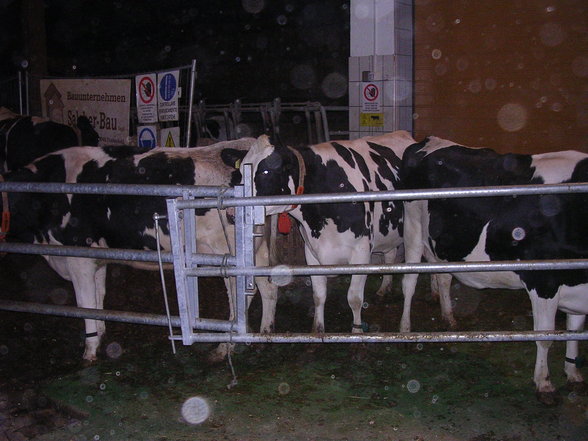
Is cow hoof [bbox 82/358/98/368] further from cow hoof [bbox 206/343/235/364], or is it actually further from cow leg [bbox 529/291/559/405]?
cow leg [bbox 529/291/559/405]

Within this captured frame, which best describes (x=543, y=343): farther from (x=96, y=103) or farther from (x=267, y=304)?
(x=96, y=103)

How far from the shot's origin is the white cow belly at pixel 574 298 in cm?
420

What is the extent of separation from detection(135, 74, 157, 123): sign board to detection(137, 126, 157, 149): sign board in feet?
0.32

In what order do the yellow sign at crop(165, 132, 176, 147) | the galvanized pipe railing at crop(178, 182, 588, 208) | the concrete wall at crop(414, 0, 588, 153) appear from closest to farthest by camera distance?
the galvanized pipe railing at crop(178, 182, 588, 208) < the concrete wall at crop(414, 0, 588, 153) < the yellow sign at crop(165, 132, 176, 147)

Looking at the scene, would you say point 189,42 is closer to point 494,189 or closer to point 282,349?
point 282,349

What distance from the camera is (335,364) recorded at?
4.93 metres

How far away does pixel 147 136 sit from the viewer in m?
8.03

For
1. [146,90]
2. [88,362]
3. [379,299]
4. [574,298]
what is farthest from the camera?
[146,90]

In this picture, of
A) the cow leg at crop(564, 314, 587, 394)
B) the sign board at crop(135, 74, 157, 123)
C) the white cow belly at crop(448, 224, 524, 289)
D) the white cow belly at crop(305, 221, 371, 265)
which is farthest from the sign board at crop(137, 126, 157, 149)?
the cow leg at crop(564, 314, 587, 394)

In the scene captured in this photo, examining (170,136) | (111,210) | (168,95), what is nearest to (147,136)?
(170,136)

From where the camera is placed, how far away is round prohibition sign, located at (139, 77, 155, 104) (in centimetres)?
786

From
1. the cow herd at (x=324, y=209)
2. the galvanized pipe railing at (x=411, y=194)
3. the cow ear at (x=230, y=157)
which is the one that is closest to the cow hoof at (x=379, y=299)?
the cow herd at (x=324, y=209)

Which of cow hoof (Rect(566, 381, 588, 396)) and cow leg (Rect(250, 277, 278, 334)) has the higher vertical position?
cow leg (Rect(250, 277, 278, 334))

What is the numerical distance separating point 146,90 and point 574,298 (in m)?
5.70
